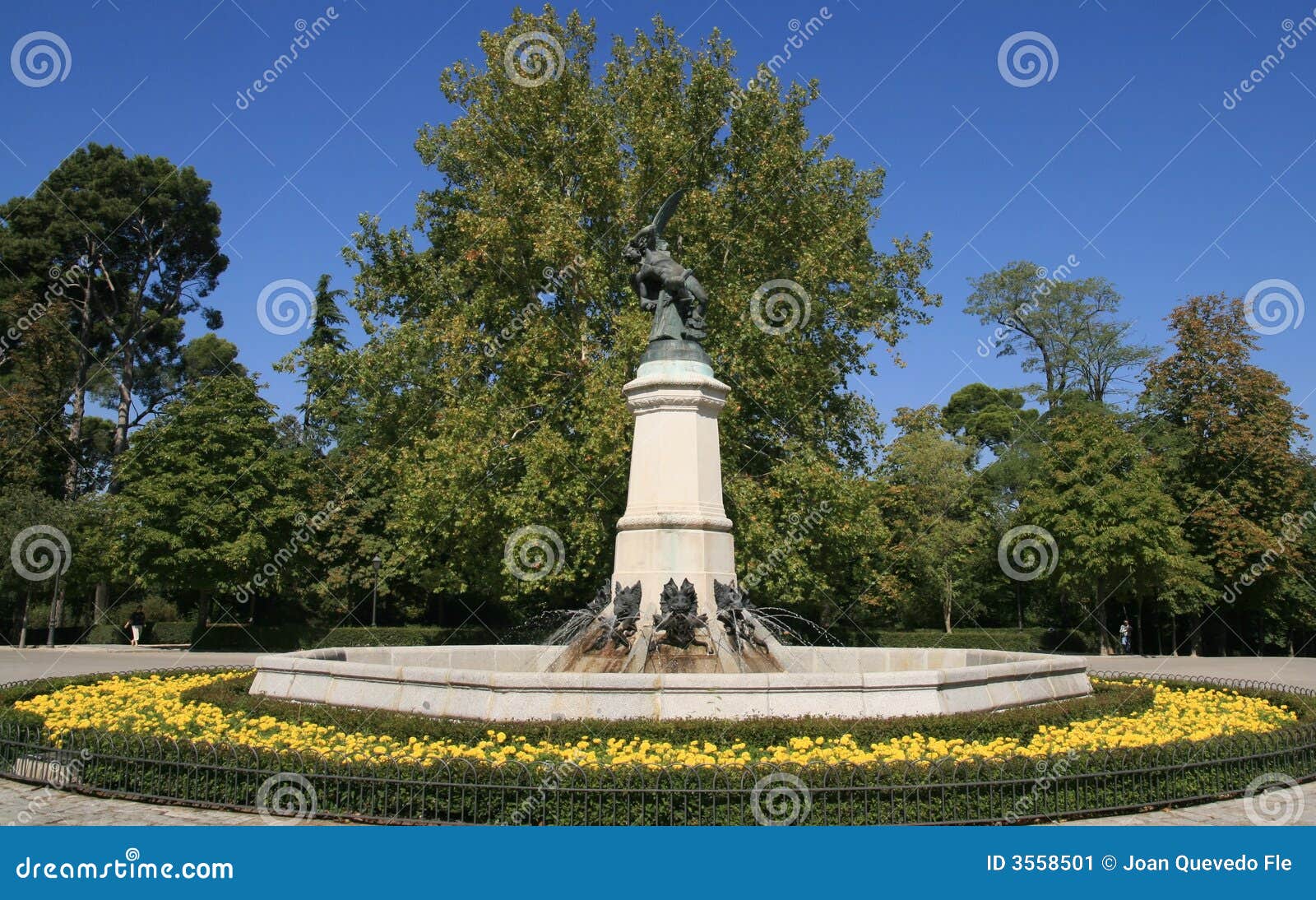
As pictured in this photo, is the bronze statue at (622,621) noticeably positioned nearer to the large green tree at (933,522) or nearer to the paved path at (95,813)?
the paved path at (95,813)

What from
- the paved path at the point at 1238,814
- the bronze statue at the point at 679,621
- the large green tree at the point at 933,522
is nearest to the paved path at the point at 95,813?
the bronze statue at the point at 679,621

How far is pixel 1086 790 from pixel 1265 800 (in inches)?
80.7

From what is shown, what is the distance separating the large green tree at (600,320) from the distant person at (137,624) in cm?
1669

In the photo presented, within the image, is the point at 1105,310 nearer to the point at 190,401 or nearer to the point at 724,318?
the point at 724,318

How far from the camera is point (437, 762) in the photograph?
9.02 meters

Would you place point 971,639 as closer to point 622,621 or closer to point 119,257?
point 622,621

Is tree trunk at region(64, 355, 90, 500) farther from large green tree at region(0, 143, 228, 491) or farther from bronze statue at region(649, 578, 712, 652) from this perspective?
bronze statue at region(649, 578, 712, 652)

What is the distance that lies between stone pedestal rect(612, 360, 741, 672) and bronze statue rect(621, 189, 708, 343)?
66cm

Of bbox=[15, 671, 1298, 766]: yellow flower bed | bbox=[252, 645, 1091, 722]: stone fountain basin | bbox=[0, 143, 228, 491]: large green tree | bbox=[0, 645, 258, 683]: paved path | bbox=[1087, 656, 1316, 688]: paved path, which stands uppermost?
bbox=[0, 143, 228, 491]: large green tree

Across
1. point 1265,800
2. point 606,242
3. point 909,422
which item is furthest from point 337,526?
point 1265,800

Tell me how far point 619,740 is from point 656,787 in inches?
77.3

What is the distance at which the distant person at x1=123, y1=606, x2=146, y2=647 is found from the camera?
137 ft

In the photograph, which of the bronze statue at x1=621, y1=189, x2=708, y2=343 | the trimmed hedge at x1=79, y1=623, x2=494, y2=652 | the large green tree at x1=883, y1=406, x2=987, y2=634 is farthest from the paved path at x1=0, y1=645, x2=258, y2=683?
the large green tree at x1=883, y1=406, x2=987, y2=634

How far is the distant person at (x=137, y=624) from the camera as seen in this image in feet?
137
